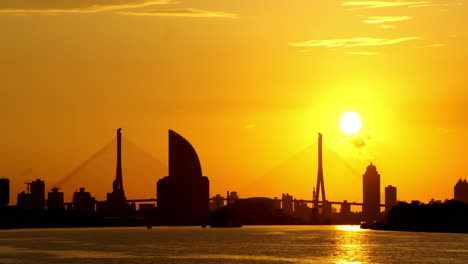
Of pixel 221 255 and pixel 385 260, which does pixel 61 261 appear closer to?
pixel 221 255

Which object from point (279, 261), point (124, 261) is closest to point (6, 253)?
point (124, 261)

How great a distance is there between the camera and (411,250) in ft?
543

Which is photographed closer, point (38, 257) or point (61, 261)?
point (61, 261)

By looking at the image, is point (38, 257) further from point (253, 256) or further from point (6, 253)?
point (253, 256)

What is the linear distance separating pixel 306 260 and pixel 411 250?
32984 millimetres

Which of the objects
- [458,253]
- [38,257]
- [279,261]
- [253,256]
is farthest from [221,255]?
[458,253]

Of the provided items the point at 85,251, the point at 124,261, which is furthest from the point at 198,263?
the point at 85,251

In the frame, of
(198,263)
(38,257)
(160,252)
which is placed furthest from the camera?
(160,252)

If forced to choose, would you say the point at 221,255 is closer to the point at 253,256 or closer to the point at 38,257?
the point at 253,256

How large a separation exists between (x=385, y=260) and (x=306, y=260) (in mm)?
10459

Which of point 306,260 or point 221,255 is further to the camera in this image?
point 221,255

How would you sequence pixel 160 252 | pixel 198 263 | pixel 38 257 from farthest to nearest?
pixel 160 252, pixel 38 257, pixel 198 263

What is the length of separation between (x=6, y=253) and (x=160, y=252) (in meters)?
23.7

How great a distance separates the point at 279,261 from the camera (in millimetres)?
135750
